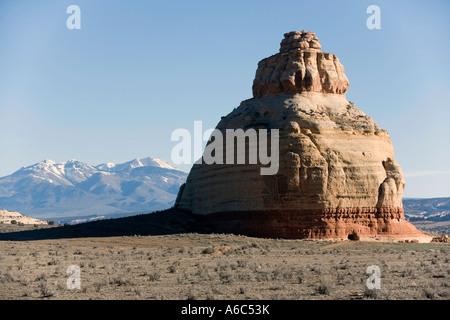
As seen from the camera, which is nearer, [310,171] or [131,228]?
[310,171]

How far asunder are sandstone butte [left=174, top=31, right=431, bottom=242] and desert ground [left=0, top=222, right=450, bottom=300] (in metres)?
2.20

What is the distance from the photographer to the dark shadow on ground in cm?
4531

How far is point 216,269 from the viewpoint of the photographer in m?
Answer: 24.5

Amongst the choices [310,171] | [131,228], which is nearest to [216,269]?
[310,171]

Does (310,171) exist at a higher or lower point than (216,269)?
higher

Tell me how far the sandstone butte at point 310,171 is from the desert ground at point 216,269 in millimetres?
2200

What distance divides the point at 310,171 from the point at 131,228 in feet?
47.8

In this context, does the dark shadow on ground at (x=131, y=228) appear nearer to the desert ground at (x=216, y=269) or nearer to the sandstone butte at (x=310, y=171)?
the sandstone butte at (x=310, y=171)

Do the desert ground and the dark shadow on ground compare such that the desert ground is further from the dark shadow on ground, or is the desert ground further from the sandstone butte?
the dark shadow on ground

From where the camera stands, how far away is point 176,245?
38.2 m

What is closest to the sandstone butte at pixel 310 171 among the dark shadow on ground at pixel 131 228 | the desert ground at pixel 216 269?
the dark shadow on ground at pixel 131 228

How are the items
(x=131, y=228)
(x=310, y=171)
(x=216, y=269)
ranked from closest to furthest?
1. (x=216, y=269)
2. (x=310, y=171)
3. (x=131, y=228)

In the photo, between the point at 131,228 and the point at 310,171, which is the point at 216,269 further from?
the point at 131,228
